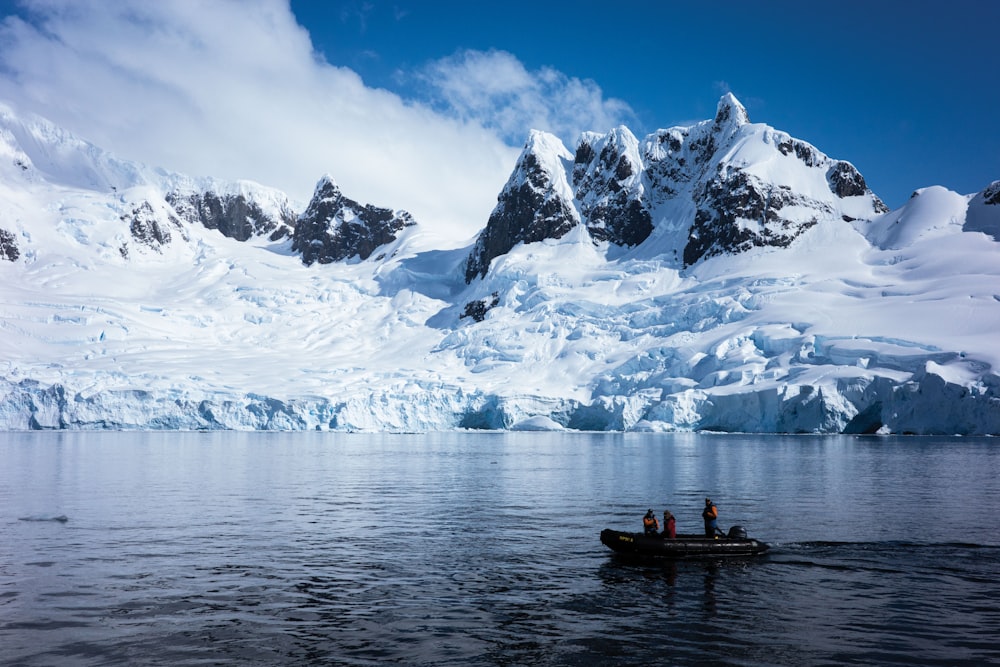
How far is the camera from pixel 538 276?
14850cm

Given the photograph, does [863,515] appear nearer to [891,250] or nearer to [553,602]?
[553,602]

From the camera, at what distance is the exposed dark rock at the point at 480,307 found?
15059 cm

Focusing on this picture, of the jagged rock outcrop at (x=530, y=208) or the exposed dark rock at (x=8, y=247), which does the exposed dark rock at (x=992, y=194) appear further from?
the exposed dark rock at (x=8, y=247)

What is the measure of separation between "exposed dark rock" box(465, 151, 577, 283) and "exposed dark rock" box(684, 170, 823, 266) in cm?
3101

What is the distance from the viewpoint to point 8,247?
167250mm

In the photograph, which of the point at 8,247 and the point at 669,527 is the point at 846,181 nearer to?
the point at 669,527

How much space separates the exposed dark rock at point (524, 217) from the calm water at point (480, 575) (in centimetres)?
13113

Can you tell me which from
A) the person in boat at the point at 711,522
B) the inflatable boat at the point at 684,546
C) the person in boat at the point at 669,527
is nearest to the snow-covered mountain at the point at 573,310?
A: the person in boat at the point at 711,522

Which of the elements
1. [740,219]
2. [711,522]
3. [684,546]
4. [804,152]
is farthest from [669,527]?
[804,152]

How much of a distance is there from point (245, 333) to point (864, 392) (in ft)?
357

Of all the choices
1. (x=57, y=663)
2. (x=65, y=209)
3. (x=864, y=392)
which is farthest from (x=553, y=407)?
(x=65, y=209)

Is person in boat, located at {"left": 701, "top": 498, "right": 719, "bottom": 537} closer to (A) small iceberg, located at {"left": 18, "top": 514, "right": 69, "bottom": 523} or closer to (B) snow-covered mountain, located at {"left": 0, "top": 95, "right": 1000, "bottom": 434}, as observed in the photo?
(A) small iceberg, located at {"left": 18, "top": 514, "right": 69, "bottom": 523}

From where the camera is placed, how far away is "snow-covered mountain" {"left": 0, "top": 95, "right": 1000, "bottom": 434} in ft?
309

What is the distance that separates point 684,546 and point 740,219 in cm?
13062
